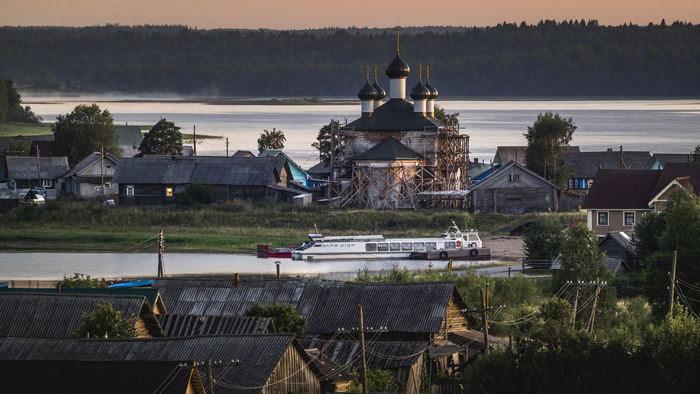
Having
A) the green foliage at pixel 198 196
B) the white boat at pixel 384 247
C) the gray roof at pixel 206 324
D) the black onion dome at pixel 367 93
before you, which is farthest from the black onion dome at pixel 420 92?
the gray roof at pixel 206 324

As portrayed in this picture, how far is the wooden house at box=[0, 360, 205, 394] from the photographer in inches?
754

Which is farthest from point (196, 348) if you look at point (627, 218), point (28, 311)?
point (627, 218)

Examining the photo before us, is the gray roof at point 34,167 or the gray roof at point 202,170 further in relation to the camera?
the gray roof at point 34,167

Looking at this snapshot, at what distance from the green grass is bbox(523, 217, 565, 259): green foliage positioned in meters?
93.5

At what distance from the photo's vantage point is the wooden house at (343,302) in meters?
27.7

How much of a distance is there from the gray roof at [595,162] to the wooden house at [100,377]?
5505 centimetres

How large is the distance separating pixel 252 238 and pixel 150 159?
1350 centimetres

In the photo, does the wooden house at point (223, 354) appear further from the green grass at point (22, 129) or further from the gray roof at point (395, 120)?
the green grass at point (22, 129)

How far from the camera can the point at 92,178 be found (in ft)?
227

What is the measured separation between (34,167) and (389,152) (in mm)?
24944

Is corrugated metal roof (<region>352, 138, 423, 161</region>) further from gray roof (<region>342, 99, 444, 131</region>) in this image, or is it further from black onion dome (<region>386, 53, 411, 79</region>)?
black onion dome (<region>386, 53, 411, 79</region>)

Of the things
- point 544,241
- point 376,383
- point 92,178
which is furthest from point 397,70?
point 376,383

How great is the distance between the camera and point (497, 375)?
23.1 m

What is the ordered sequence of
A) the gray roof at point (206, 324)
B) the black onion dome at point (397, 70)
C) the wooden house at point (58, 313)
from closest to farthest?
the wooden house at point (58, 313), the gray roof at point (206, 324), the black onion dome at point (397, 70)
